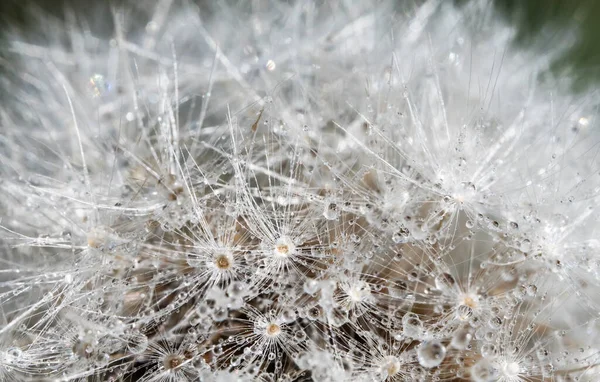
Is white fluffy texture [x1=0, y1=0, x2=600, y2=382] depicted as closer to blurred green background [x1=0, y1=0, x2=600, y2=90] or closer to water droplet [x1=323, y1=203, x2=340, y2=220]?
water droplet [x1=323, y1=203, x2=340, y2=220]

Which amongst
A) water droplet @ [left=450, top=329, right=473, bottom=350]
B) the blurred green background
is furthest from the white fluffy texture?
the blurred green background

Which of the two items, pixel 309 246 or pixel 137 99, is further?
pixel 137 99

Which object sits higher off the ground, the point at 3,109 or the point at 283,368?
the point at 3,109

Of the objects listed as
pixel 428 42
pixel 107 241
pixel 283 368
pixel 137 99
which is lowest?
pixel 283 368

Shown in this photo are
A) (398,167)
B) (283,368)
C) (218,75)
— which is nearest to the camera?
(283,368)

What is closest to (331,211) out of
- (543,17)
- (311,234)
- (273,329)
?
(311,234)

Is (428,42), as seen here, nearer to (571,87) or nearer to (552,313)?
(571,87)

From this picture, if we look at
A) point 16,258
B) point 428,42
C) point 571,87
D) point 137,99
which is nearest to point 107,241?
point 16,258

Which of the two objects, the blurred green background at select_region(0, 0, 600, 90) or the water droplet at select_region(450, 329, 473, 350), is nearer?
the water droplet at select_region(450, 329, 473, 350)
